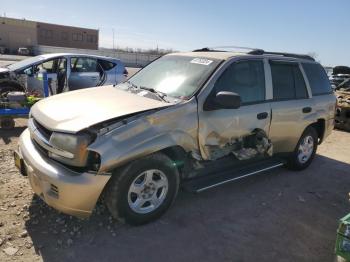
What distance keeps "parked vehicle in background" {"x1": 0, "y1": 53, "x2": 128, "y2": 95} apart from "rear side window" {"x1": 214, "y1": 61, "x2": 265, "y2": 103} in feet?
18.3

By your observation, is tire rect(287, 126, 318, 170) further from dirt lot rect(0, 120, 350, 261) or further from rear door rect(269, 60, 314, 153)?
dirt lot rect(0, 120, 350, 261)

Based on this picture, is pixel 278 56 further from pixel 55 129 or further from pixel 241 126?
pixel 55 129

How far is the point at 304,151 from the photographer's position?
20.3ft

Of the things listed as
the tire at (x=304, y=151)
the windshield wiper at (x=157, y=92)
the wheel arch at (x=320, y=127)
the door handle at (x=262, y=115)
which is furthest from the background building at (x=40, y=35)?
the door handle at (x=262, y=115)

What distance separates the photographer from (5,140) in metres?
6.70

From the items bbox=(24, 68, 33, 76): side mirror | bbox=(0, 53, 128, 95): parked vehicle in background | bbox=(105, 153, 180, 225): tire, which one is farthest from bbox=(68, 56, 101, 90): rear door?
bbox=(105, 153, 180, 225): tire

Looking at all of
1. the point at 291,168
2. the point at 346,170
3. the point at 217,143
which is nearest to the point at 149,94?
the point at 217,143

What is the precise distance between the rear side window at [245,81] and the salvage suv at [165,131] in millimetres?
→ 14

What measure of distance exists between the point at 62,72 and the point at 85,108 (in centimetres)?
636

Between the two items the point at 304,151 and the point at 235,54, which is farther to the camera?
the point at 304,151

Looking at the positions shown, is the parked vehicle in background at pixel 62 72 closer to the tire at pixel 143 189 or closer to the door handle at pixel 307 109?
the door handle at pixel 307 109

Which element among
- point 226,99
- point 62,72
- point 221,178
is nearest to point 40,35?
point 62,72

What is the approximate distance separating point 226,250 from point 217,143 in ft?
4.37

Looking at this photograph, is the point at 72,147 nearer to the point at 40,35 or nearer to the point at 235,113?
the point at 235,113
